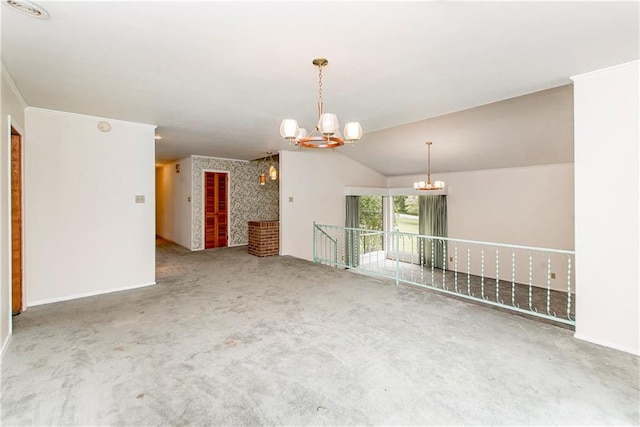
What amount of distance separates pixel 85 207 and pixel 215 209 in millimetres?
3958

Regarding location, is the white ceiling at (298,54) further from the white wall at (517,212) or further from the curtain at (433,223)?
the curtain at (433,223)

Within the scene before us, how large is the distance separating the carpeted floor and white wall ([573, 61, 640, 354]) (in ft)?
0.90

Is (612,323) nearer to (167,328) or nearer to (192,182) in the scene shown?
(167,328)

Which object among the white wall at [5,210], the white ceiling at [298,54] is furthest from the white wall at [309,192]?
the white wall at [5,210]

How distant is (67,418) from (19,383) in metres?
0.68

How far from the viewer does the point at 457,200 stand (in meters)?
8.05

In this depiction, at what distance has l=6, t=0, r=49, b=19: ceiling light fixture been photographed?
1723mm

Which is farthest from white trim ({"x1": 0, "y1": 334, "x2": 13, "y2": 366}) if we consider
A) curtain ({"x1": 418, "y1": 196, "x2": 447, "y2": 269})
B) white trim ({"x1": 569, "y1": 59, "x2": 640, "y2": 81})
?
curtain ({"x1": 418, "y1": 196, "x2": 447, "y2": 269})

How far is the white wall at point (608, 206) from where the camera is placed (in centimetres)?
254

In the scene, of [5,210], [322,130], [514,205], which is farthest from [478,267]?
[5,210]

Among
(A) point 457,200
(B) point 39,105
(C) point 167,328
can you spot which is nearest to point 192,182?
(B) point 39,105

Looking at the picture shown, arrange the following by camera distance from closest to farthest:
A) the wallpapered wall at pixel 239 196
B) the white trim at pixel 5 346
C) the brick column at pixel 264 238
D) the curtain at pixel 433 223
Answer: the white trim at pixel 5 346 < the brick column at pixel 264 238 < the wallpapered wall at pixel 239 196 < the curtain at pixel 433 223

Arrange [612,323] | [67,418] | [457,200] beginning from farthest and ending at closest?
[457,200], [612,323], [67,418]

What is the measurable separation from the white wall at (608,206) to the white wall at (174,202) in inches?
294
